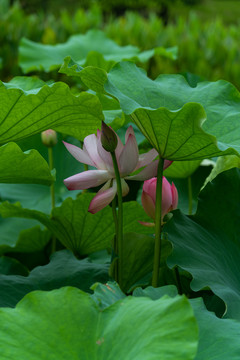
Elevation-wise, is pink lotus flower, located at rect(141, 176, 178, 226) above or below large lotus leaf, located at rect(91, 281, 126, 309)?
below

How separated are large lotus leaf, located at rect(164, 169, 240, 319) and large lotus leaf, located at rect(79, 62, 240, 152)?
0.09 meters

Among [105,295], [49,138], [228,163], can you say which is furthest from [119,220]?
[49,138]

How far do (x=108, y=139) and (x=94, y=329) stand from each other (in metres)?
0.25

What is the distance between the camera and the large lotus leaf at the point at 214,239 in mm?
693

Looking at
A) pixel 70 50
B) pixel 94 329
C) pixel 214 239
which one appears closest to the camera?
pixel 94 329

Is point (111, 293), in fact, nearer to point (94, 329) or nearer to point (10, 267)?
point (94, 329)

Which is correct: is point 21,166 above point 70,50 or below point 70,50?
above

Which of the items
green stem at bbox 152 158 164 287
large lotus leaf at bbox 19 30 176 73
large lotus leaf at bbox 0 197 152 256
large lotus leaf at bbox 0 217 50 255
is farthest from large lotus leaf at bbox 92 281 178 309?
large lotus leaf at bbox 19 30 176 73

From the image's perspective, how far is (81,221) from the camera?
0.94m

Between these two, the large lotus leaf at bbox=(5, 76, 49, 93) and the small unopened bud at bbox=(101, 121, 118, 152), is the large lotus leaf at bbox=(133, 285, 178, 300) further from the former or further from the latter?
the large lotus leaf at bbox=(5, 76, 49, 93)

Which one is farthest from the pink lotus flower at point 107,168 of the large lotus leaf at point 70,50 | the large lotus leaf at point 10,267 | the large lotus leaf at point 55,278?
the large lotus leaf at point 70,50

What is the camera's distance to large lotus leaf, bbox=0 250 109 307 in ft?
2.47

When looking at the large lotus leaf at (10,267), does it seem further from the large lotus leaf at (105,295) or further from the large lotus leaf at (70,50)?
the large lotus leaf at (70,50)

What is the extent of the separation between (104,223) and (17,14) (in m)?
3.64
